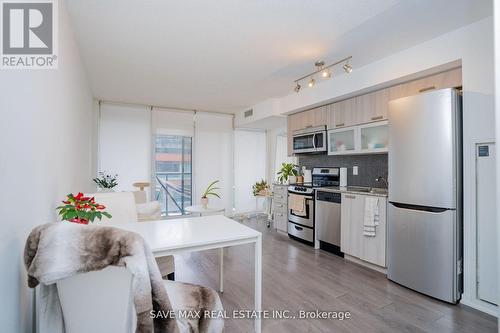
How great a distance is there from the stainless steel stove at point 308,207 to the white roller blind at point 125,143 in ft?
10.0

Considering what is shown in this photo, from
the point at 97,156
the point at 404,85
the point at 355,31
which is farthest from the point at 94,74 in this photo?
the point at 404,85

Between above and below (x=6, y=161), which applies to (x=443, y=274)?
below

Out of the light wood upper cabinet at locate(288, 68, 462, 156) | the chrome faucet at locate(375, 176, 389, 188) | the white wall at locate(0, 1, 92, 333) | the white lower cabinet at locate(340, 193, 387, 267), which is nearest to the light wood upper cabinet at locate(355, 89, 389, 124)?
the light wood upper cabinet at locate(288, 68, 462, 156)

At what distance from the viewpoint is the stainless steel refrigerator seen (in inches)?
89.1

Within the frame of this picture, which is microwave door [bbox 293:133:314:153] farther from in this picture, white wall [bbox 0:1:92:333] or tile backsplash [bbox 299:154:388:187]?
white wall [bbox 0:1:92:333]

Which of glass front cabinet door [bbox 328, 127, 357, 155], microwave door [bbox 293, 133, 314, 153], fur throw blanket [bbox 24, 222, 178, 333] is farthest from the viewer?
microwave door [bbox 293, 133, 314, 153]

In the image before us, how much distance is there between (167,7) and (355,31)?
1.69m

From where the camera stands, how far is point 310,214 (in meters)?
3.89

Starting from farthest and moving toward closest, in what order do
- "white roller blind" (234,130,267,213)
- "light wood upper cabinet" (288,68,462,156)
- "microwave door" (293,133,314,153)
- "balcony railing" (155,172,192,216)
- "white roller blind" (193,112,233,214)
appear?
"white roller blind" (234,130,267,213)
"white roller blind" (193,112,233,214)
"balcony railing" (155,172,192,216)
"microwave door" (293,133,314,153)
"light wood upper cabinet" (288,68,462,156)

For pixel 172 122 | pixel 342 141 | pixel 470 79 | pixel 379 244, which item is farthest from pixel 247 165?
pixel 470 79

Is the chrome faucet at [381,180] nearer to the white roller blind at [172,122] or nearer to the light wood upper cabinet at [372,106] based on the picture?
the light wood upper cabinet at [372,106]

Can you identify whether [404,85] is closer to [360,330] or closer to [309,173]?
[309,173]

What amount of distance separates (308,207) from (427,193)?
5.80 ft

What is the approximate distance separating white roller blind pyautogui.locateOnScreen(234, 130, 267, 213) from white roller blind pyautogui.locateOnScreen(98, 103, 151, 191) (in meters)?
2.03
